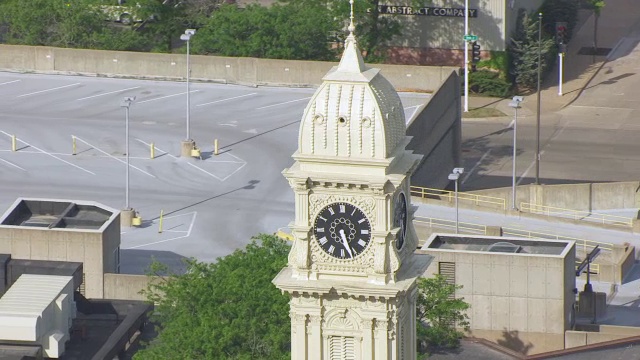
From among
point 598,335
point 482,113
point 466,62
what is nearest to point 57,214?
point 598,335

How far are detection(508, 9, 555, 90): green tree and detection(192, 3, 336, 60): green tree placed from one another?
16.2 m

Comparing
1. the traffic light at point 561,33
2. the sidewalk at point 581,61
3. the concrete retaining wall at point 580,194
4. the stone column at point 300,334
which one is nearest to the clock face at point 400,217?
the stone column at point 300,334

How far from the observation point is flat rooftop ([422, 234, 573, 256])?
331 feet

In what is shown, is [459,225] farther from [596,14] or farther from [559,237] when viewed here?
[596,14]

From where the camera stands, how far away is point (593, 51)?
172m

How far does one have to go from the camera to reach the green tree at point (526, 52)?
15775cm

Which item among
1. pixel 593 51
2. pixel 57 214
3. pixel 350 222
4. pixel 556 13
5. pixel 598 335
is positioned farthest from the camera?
pixel 593 51

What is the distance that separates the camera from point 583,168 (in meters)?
144

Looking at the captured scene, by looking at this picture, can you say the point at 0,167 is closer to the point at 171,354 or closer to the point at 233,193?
the point at 233,193

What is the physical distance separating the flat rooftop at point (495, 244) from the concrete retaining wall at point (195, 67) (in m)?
32.5

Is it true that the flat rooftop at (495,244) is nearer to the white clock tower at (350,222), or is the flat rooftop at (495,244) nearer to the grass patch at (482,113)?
the white clock tower at (350,222)

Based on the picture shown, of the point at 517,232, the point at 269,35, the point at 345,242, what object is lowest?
the point at 517,232

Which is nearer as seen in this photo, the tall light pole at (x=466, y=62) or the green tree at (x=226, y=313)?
the green tree at (x=226, y=313)

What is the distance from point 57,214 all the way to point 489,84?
2337 inches
